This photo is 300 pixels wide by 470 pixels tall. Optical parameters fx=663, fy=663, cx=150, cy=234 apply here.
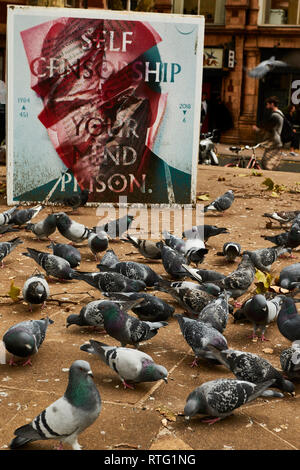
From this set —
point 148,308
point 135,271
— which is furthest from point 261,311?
point 135,271

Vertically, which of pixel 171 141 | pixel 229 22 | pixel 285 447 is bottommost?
pixel 285 447

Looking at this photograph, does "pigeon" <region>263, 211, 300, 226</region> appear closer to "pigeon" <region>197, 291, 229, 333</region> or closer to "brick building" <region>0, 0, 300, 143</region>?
"pigeon" <region>197, 291, 229, 333</region>

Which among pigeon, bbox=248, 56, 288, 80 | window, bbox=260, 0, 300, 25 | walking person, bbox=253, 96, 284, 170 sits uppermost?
window, bbox=260, 0, 300, 25

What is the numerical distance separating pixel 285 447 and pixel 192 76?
6588mm

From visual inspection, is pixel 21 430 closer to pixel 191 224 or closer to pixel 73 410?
pixel 73 410

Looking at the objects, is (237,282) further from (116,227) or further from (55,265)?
(116,227)

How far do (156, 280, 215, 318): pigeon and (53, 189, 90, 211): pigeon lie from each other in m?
4.00

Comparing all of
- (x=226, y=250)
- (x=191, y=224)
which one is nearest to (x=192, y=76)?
(x=191, y=224)

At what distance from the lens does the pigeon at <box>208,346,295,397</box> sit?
379 cm

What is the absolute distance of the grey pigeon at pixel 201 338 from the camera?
13.6ft

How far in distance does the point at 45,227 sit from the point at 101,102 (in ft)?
8.16

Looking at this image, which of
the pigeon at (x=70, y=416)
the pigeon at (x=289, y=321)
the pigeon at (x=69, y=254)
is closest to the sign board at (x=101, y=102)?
the pigeon at (x=69, y=254)

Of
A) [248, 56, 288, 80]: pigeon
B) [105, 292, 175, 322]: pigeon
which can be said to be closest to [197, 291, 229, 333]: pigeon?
[105, 292, 175, 322]: pigeon

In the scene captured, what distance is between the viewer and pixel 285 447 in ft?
11.0
